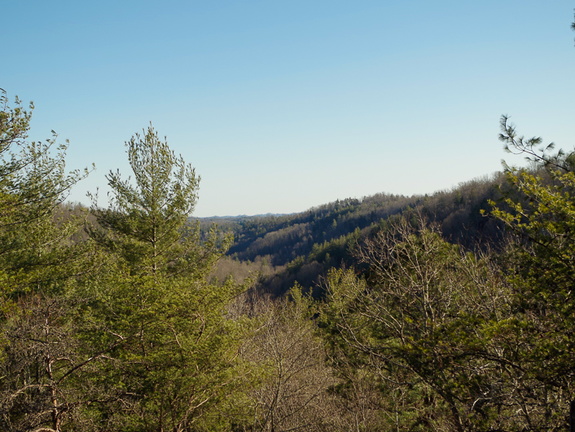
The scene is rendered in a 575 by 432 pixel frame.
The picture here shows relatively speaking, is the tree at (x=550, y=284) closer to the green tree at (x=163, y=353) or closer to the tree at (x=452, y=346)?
the tree at (x=452, y=346)

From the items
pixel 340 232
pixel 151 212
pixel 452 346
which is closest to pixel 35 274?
pixel 151 212

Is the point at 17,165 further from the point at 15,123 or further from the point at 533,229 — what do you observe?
the point at 533,229

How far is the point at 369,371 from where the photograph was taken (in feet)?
44.2

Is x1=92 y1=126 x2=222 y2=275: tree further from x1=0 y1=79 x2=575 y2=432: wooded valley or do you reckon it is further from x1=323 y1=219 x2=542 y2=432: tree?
x1=323 y1=219 x2=542 y2=432: tree

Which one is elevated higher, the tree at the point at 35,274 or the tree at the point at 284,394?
the tree at the point at 35,274

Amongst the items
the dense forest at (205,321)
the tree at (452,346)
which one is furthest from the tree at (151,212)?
the tree at (452,346)

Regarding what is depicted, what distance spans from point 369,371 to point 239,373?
7386 mm

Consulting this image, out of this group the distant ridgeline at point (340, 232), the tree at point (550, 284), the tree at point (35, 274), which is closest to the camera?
the tree at point (550, 284)

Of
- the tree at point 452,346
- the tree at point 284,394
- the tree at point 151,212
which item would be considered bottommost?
the tree at point 284,394

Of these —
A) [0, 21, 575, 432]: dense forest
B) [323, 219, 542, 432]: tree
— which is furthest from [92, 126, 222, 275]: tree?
[323, 219, 542, 432]: tree

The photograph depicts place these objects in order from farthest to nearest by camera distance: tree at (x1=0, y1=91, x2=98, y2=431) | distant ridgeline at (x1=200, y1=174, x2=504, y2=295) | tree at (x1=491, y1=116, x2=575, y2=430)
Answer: distant ridgeline at (x1=200, y1=174, x2=504, y2=295) < tree at (x1=0, y1=91, x2=98, y2=431) < tree at (x1=491, y1=116, x2=575, y2=430)

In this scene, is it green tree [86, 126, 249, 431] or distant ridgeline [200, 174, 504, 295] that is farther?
distant ridgeline [200, 174, 504, 295]

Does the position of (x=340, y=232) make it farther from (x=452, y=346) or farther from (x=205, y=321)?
(x=452, y=346)

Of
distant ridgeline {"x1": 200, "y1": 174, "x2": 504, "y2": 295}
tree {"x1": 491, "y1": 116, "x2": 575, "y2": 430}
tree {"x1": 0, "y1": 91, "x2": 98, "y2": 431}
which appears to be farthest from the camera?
distant ridgeline {"x1": 200, "y1": 174, "x2": 504, "y2": 295}
